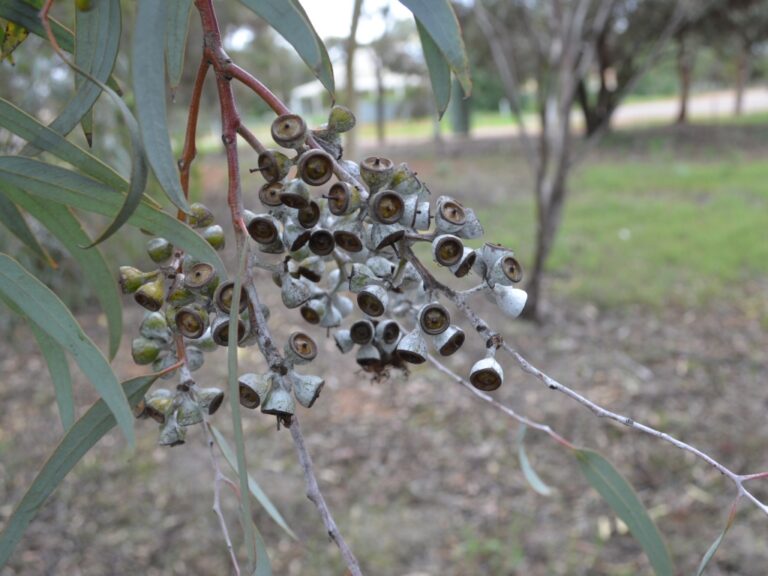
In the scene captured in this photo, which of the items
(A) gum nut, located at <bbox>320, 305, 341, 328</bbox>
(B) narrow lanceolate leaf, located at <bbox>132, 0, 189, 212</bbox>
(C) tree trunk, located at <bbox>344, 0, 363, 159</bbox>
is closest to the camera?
(B) narrow lanceolate leaf, located at <bbox>132, 0, 189, 212</bbox>

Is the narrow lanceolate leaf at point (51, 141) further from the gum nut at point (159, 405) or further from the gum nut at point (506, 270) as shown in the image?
the gum nut at point (506, 270)

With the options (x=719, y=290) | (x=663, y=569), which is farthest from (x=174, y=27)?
(x=719, y=290)

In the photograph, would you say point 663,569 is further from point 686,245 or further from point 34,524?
point 686,245

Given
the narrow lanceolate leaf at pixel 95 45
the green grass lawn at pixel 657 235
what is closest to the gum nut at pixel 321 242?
the narrow lanceolate leaf at pixel 95 45

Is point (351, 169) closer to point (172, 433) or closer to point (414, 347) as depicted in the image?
point (414, 347)

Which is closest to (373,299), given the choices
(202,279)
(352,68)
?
(202,279)

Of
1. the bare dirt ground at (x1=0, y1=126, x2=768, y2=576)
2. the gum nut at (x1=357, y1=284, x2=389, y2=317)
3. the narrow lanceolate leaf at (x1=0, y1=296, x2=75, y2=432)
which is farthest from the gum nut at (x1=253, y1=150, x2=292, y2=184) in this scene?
the bare dirt ground at (x1=0, y1=126, x2=768, y2=576)

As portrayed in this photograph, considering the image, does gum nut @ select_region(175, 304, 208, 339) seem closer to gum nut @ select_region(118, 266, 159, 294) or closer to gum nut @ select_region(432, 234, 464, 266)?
gum nut @ select_region(118, 266, 159, 294)

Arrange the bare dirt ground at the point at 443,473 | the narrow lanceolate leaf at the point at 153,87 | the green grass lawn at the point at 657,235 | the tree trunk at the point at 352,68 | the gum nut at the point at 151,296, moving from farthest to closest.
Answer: the green grass lawn at the point at 657,235 < the bare dirt ground at the point at 443,473 < the tree trunk at the point at 352,68 < the gum nut at the point at 151,296 < the narrow lanceolate leaf at the point at 153,87
